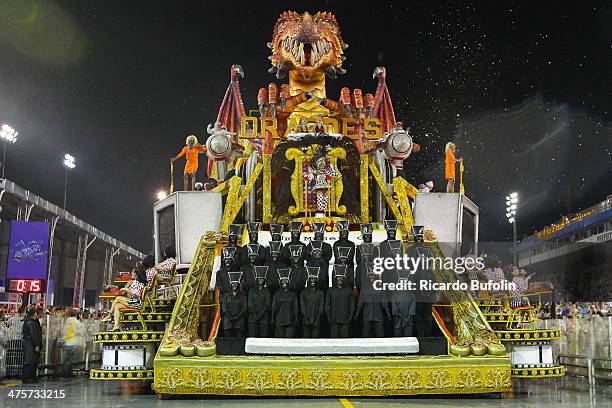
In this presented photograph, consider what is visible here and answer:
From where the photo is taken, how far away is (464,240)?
1472 cm

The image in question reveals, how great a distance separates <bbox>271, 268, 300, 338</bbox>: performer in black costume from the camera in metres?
9.76

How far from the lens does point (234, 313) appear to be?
9766 mm

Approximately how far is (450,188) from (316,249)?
17.3ft

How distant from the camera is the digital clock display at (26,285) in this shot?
15711 mm

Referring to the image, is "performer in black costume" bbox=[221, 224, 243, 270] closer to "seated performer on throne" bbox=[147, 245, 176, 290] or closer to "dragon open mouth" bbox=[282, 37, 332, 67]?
"seated performer on throne" bbox=[147, 245, 176, 290]

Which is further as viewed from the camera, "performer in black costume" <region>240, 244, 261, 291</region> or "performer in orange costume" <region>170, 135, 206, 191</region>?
"performer in orange costume" <region>170, 135, 206, 191</region>

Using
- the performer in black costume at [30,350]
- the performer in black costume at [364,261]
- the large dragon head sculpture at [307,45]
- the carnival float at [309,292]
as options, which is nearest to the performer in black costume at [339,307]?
the carnival float at [309,292]

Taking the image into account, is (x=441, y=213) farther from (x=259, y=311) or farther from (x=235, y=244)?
(x=259, y=311)

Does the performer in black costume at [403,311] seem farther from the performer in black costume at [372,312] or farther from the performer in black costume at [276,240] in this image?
the performer in black costume at [276,240]

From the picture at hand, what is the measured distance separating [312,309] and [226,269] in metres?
1.57

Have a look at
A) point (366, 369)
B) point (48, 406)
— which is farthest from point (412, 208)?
point (48, 406)

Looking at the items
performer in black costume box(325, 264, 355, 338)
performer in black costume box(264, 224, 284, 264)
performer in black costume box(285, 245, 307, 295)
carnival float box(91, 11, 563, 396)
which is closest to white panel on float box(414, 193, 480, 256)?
carnival float box(91, 11, 563, 396)

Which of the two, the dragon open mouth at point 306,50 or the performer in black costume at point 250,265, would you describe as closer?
the performer in black costume at point 250,265

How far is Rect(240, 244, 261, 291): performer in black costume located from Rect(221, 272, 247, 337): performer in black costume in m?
0.33
